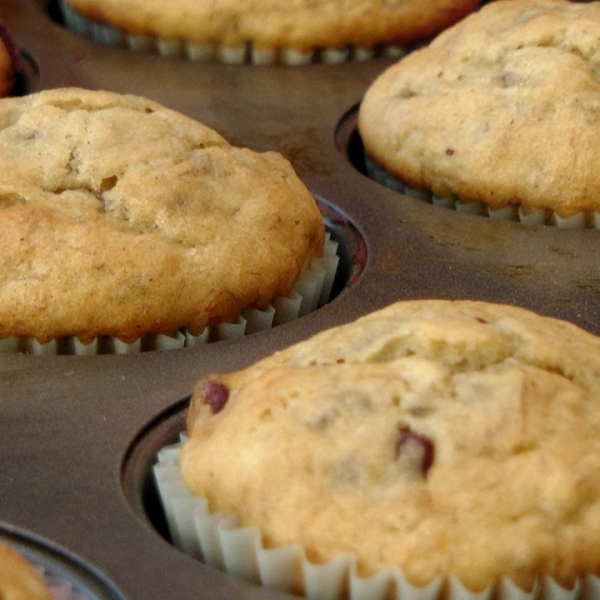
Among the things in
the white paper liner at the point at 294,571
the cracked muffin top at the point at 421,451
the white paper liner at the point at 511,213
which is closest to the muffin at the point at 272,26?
the white paper liner at the point at 511,213

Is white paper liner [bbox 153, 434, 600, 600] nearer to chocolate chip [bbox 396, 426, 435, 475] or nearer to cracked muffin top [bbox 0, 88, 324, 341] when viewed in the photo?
chocolate chip [bbox 396, 426, 435, 475]

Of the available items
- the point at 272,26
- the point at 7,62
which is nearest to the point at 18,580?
the point at 7,62

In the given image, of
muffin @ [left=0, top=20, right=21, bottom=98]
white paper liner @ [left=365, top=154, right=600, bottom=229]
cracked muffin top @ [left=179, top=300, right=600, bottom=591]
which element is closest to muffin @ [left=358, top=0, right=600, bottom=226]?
white paper liner @ [left=365, top=154, right=600, bottom=229]

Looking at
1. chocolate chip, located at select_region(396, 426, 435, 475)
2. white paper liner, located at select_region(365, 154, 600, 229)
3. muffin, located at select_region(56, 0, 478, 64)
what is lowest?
white paper liner, located at select_region(365, 154, 600, 229)

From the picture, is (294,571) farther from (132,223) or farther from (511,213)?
(511,213)

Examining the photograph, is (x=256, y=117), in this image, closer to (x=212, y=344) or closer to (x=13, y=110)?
(x=13, y=110)

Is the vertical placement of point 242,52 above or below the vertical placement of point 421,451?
below

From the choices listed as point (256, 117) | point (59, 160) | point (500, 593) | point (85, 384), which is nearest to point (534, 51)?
point (256, 117)
